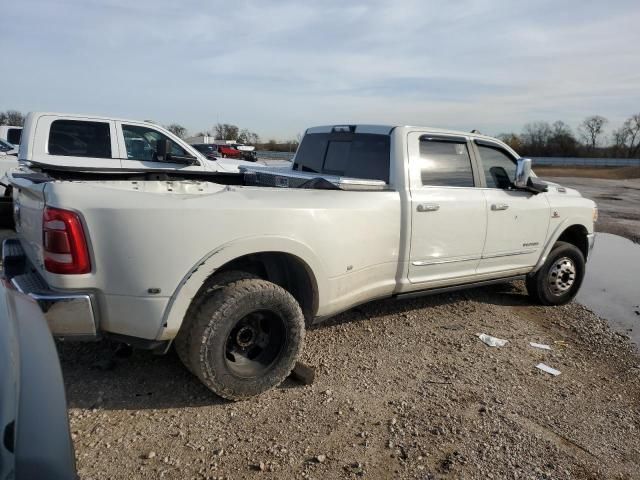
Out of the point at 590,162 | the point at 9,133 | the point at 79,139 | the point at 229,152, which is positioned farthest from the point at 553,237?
the point at 590,162

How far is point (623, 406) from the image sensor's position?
3.59 m

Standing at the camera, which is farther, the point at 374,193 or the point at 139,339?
the point at 374,193

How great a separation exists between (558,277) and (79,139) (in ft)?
22.5

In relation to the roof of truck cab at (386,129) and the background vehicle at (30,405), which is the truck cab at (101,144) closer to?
the roof of truck cab at (386,129)

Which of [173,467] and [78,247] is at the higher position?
[78,247]

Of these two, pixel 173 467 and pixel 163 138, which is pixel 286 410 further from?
pixel 163 138

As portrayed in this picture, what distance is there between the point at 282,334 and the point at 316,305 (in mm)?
377

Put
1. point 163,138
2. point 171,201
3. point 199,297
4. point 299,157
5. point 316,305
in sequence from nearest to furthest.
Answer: point 171,201
point 199,297
point 316,305
point 299,157
point 163,138

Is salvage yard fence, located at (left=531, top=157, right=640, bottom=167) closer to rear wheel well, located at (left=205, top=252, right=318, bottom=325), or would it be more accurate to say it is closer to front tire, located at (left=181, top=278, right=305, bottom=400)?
rear wheel well, located at (left=205, top=252, right=318, bottom=325)

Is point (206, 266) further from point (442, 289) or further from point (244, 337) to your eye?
point (442, 289)

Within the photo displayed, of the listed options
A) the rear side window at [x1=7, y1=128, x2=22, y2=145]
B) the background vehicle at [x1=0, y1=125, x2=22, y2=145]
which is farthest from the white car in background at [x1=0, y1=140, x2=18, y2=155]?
the rear side window at [x1=7, y1=128, x2=22, y2=145]

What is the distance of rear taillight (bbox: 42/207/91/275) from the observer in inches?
103

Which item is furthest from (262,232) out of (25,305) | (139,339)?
(25,305)

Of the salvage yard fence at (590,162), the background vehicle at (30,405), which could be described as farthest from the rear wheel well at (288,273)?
the salvage yard fence at (590,162)
